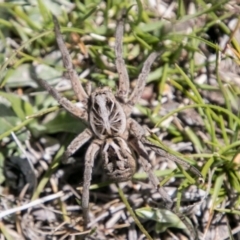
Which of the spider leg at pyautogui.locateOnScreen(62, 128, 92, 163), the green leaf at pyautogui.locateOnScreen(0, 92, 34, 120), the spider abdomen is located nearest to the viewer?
the spider abdomen

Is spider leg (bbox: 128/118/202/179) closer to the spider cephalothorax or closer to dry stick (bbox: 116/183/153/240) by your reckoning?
the spider cephalothorax

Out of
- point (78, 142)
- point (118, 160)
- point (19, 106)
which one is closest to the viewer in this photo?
point (118, 160)

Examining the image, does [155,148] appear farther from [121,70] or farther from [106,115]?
[121,70]

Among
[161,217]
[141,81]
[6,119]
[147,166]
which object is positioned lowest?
[161,217]

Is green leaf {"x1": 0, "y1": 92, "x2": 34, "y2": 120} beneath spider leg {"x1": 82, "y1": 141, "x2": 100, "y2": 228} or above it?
above

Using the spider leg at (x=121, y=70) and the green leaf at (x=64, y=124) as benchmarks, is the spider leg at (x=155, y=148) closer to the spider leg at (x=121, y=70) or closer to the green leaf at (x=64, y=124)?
the spider leg at (x=121, y=70)

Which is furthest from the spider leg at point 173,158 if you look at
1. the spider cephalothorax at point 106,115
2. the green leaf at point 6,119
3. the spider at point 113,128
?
the green leaf at point 6,119

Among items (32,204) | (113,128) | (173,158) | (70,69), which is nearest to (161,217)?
(173,158)

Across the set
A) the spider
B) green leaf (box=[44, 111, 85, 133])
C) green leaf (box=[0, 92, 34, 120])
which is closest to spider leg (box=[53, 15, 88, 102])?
the spider
